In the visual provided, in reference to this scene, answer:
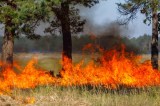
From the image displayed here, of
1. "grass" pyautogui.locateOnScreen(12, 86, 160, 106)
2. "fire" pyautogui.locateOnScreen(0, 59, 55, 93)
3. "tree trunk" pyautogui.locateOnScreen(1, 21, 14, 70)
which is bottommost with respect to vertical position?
"fire" pyautogui.locateOnScreen(0, 59, 55, 93)

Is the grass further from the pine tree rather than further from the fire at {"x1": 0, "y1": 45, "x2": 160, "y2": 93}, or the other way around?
the pine tree

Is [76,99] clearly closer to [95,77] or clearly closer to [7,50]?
[95,77]

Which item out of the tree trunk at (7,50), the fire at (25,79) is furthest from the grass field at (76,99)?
the tree trunk at (7,50)

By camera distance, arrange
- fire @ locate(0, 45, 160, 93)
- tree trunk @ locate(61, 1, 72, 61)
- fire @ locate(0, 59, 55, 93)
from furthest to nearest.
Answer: tree trunk @ locate(61, 1, 72, 61), fire @ locate(0, 59, 55, 93), fire @ locate(0, 45, 160, 93)

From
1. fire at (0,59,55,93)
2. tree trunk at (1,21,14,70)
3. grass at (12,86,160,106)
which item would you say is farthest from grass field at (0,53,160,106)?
tree trunk at (1,21,14,70)

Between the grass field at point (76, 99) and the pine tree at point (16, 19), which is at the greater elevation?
the pine tree at point (16, 19)

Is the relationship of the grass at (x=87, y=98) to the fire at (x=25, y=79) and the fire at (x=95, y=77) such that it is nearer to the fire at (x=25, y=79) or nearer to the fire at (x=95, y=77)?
the fire at (x=95, y=77)

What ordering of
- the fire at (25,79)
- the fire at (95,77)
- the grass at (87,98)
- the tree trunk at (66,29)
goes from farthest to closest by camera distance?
the tree trunk at (66,29) < the fire at (25,79) < the fire at (95,77) < the grass at (87,98)

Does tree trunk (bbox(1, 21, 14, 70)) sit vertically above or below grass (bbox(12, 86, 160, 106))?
above

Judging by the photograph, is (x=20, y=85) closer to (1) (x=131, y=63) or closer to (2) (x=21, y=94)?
(2) (x=21, y=94)

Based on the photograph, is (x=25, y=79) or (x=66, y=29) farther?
(x=66, y=29)

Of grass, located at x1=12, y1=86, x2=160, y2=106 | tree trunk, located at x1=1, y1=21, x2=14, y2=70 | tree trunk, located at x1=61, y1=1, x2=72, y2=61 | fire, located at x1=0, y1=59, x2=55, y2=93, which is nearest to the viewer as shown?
grass, located at x1=12, y1=86, x2=160, y2=106

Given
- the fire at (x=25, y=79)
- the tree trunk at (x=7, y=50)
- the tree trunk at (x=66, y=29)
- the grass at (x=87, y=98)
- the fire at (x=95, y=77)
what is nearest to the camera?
the grass at (x=87, y=98)

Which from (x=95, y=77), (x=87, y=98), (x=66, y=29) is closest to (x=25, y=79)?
(x=95, y=77)
